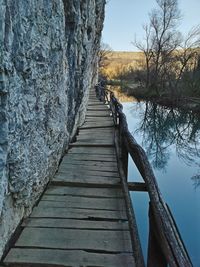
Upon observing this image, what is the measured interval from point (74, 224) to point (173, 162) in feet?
35.3

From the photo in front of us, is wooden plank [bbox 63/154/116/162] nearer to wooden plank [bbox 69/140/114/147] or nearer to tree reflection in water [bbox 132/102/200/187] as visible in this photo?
wooden plank [bbox 69/140/114/147]

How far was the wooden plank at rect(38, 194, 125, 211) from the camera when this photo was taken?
129 inches

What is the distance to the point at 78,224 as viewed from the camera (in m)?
2.87

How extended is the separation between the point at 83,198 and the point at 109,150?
2445 millimetres

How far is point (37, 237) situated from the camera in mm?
2609

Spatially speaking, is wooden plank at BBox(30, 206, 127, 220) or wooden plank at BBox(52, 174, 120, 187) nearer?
wooden plank at BBox(30, 206, 127, 220)

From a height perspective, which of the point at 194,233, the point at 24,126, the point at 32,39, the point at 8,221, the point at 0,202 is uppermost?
the point at 32,39

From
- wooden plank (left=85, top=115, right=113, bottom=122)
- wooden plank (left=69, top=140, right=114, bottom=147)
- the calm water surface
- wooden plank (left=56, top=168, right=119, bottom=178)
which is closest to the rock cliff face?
wooden plank (left=56, top=168, right=119, bottom=178)

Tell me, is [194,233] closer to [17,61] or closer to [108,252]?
[108,252]

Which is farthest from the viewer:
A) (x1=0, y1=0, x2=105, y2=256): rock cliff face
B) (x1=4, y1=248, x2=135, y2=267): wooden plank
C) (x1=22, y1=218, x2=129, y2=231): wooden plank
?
(x1=22, y1=218, x2=129, y2=231): wooden plank

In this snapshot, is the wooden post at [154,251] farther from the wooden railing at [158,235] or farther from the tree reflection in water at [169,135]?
the tree reflection in water at [169,135]

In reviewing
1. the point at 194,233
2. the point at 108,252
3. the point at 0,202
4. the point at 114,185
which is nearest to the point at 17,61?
the point at 0,202

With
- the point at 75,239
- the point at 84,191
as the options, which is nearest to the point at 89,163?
the point at 84,191

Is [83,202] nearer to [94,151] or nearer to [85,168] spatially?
[85,168]
